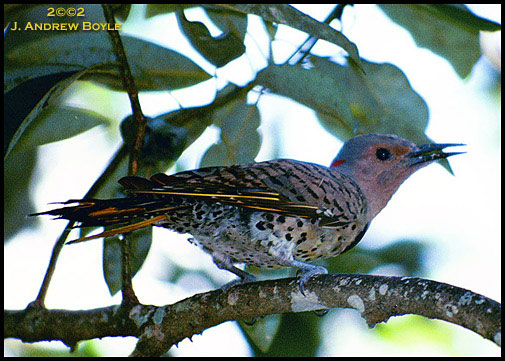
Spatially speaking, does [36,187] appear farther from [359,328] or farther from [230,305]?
[359,328]

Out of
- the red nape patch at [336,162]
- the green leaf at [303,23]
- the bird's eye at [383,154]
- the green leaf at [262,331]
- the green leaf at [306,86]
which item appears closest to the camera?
the green leaf at [303,23]

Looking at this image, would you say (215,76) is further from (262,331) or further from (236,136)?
(262,331)

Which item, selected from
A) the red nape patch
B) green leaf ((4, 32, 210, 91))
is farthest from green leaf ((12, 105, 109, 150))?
the red nape patch

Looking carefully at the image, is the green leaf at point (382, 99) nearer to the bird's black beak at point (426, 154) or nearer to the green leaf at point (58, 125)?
the bird's black beak at point (426, 154)

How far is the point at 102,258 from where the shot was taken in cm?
331

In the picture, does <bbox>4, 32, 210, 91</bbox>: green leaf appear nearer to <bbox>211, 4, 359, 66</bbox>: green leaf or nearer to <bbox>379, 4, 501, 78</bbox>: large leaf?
<bbox>211, 4, 359, 66</bbox>: green leaf

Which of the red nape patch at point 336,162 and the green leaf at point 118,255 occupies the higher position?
the red nape patch at point 336,162

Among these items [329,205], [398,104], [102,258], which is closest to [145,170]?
[102,258]

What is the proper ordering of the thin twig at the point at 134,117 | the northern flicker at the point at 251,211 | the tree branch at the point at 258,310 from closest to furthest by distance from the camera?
the tree branch at the point at 258,310 → the northern flicker at the point at 251,211 → the thin twig at the point at 134,117

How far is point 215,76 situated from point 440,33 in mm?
1247

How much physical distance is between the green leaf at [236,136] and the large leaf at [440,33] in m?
0.93

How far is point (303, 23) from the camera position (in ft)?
8.27

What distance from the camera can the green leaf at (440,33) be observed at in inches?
136

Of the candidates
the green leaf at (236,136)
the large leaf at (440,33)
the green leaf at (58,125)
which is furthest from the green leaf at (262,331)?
the large leaf at (440,33)
